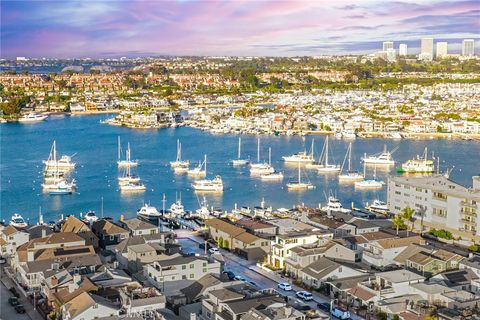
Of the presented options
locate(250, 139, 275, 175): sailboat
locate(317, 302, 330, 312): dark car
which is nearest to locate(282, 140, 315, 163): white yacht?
locate(250, 139, 275, 175): sailboat

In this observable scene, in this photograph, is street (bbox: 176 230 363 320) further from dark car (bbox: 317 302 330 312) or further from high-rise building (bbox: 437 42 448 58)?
high-rise building (bbox: 437 42 448 58)

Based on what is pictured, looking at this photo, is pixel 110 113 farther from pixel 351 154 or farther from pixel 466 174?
pixel 466 174

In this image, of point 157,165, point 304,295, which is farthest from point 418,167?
point 304,295

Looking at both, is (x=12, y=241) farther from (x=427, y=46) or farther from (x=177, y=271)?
(x=427, y=46)

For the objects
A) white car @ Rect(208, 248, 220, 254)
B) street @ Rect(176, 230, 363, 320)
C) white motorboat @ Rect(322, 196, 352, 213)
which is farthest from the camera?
white motorboat @ Rect(322, 196, 352, 213)

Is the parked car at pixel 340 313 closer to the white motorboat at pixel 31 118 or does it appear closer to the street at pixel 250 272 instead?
the street at pixel 250 272

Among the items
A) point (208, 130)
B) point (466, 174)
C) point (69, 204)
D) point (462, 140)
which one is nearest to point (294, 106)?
point (208, 130)

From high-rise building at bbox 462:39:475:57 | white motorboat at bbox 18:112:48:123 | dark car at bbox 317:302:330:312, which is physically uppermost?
high-rise building at bbox 462:39:475:57
